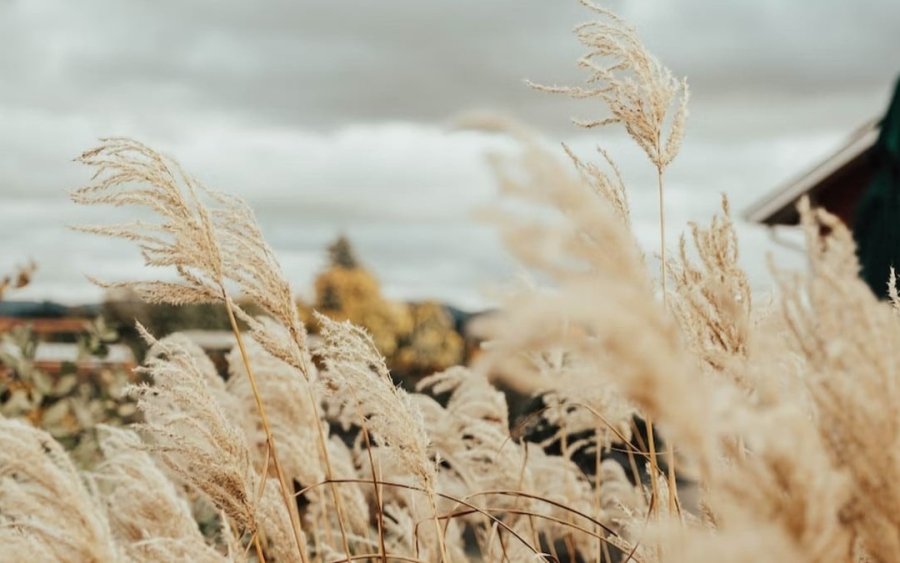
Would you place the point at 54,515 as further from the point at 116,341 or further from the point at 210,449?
the point at 116,341

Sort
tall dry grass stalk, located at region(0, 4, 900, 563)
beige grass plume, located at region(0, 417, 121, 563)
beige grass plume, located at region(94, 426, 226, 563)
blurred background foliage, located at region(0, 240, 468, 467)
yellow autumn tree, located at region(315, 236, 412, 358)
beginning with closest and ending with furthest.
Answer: tall dry grass stalk, located at region(0, 4, 900, 563) → beige grass plume, located at region(0, 417, 121, 563) → beige grass plume, located at region(94, 426, 226, 563) → blurred background foliage, located at region(0, 240, 468, 467) → yellow autumn tree, located at region(315, 236, 412, 358)

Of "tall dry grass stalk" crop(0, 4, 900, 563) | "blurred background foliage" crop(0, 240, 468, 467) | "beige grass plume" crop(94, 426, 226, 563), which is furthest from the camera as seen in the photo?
"blurred background foliage" crop(0, 240, 468, 467)

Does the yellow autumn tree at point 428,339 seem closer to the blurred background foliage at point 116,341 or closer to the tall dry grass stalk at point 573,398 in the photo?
the blurred background foliage at point 116,341

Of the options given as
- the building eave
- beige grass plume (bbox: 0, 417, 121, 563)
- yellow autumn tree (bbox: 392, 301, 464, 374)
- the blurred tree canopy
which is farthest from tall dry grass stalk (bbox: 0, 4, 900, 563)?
yellow autumn tree (bbox: 392, 301, 464, 374)

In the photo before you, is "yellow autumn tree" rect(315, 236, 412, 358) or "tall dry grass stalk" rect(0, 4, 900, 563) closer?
"tall dry grass stalk" rect(0, 4, 900, 563)

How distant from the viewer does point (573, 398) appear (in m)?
3.61

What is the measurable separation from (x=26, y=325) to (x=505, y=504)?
8.78ft

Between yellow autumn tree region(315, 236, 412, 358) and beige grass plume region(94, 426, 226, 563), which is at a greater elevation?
beige grass plume region(94, 426, 226, 563)

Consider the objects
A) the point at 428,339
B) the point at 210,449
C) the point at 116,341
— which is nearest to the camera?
the point at 210,449

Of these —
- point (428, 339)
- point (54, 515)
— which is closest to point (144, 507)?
point (54, 515)

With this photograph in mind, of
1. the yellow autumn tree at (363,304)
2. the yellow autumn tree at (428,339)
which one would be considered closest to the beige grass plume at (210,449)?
the yellow autumn tree at (363,304)

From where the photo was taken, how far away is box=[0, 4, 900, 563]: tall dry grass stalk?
4.18ft

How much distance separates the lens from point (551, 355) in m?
4.27

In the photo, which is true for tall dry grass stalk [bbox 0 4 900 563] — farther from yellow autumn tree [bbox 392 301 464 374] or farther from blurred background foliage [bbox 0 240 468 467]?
yellow autumn tree [bbox 392 301 464 374]
